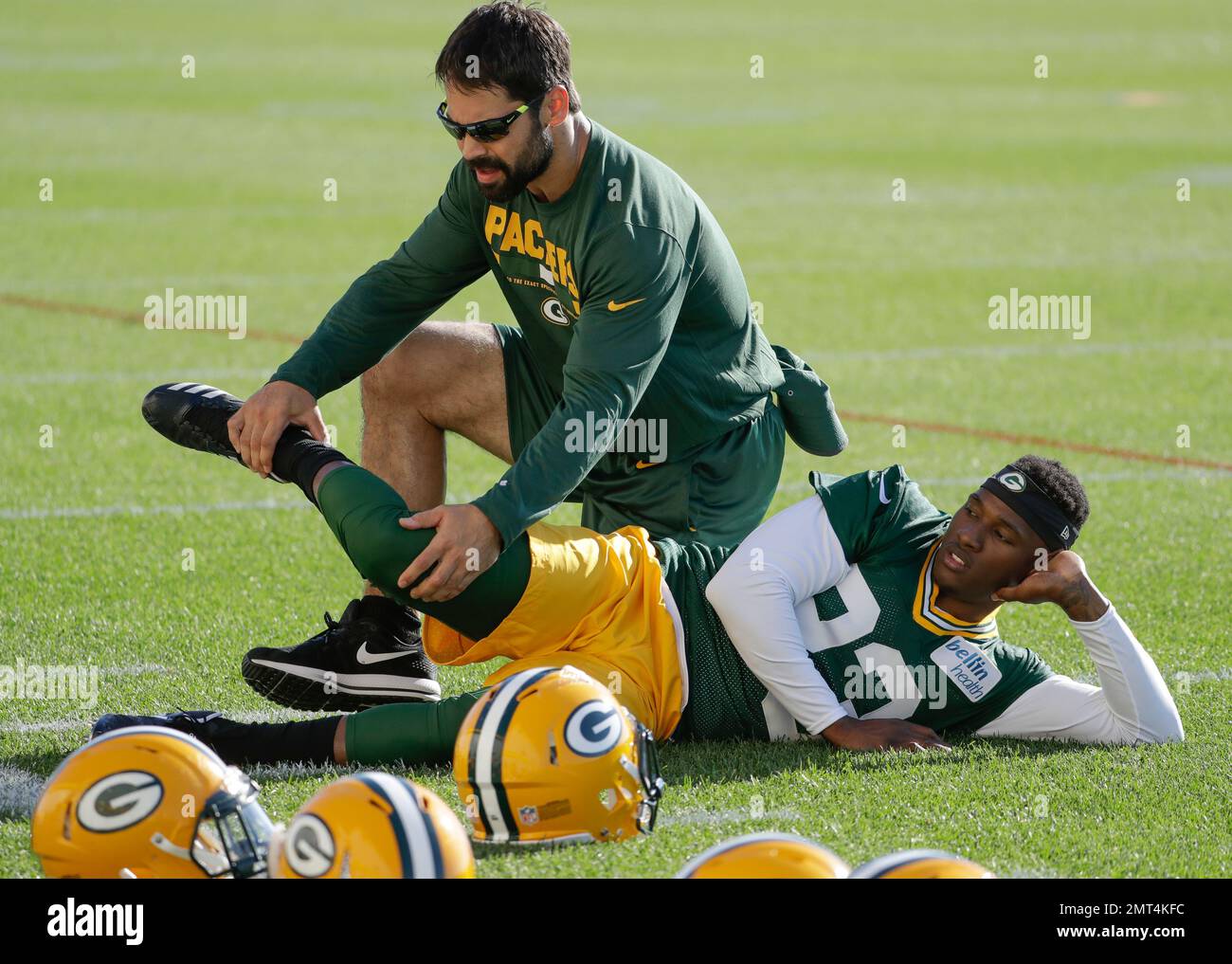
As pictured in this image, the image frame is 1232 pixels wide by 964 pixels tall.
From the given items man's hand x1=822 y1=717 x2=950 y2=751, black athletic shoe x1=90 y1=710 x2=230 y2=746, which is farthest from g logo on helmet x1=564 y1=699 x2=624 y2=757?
black athletic shoe x1=90 y1=710 x2=230 y2=746

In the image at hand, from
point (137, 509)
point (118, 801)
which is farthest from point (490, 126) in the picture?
point (137, 509)

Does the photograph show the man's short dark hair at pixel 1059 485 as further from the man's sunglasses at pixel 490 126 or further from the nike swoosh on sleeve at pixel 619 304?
the man's sunglasses at pixel 490 126

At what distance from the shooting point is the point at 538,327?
5004 millimetres

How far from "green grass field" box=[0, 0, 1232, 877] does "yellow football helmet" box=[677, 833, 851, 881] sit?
0.50 meters

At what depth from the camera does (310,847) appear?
3076 mm

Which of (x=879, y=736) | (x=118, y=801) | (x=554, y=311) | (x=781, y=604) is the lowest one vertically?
(x=879, y=736)

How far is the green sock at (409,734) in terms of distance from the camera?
4.07 m

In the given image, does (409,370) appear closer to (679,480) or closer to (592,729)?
(679,480)

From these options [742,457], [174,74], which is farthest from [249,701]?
[174,74]

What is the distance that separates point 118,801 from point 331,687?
1.40 m

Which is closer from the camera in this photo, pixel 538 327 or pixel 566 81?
pixel 566 81

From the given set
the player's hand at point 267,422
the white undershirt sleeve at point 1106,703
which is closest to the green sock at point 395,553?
the player's hand at point 267,422

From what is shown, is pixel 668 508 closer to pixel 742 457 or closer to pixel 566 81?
pixel 742 457

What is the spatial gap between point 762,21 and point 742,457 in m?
36.5
